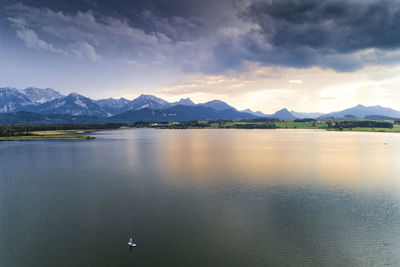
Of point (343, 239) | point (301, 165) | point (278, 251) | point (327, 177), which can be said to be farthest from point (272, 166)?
point (278, 251)

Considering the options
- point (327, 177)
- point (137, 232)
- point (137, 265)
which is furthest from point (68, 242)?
point (327, 177)

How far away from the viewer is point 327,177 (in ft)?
169

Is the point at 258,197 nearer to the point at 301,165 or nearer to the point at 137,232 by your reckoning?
the point at 137,232

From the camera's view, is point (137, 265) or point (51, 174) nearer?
point (137, 265)

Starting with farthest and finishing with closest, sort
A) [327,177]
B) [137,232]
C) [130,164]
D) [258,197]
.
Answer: [130,164]
[327,177]
[258,197]
[137,232]

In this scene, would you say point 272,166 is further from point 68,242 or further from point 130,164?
point 68,242

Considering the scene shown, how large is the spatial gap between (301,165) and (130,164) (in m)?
53.8

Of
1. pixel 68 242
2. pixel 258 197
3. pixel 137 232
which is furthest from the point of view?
pixel 258 197

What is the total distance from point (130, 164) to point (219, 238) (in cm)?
5085

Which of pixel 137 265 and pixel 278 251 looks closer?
pixel 137 265

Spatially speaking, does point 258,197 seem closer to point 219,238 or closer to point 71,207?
point 219,238

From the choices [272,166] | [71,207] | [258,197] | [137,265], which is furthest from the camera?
[272,166]

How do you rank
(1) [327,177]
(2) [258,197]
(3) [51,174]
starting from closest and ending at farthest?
1. (2) [258,197]
2. (1) [327,177]
3. (3) [51,174]

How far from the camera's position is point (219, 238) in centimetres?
2483
